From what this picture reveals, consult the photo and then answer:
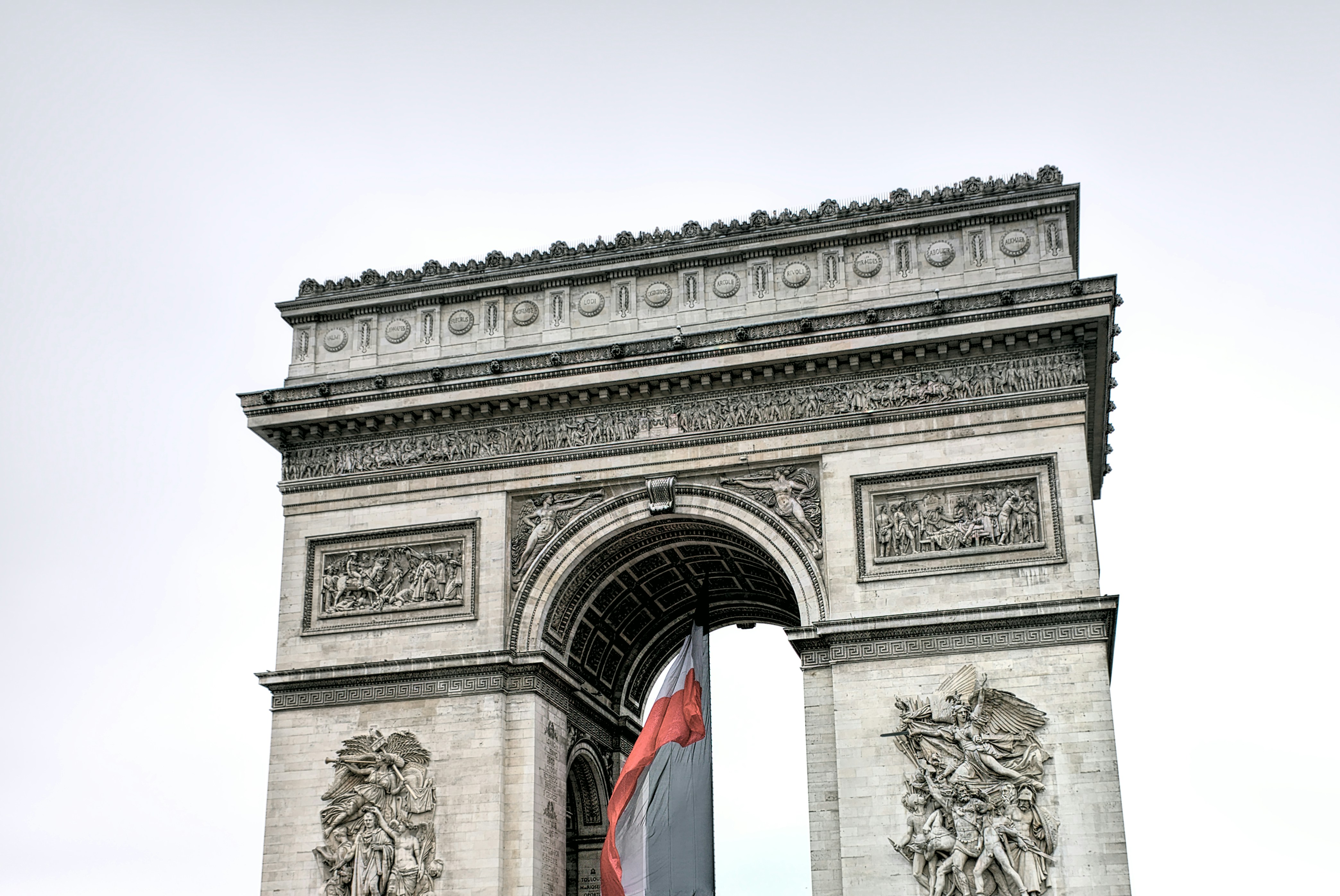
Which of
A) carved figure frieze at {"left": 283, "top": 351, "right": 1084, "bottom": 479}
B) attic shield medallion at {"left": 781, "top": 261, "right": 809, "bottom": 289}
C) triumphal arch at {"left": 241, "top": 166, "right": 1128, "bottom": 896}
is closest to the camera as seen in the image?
triumphal arch at {"left": 241, "top": 166, "right": 1128, "bottom": 896}

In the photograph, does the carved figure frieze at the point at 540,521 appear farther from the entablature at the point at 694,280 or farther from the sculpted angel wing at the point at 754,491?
the entablature at the point at 694,280

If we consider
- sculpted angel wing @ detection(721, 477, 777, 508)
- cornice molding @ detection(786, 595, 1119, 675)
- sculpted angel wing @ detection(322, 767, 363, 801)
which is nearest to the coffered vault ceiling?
sculpted angel wing @ detection(721, 477, 777, 508)

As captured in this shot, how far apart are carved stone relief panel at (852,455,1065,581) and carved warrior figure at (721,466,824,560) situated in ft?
2.24

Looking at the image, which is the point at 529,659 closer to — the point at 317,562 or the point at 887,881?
the point at 317,562

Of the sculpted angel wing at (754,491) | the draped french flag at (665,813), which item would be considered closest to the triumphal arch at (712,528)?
the sculpted angel wing at (754,491)

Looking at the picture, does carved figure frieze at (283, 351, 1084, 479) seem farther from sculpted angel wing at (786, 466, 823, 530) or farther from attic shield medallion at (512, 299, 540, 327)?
attic shield medallion at (512, 299, 540, 327)

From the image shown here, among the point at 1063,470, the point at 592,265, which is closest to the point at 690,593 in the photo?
the point at 592,265

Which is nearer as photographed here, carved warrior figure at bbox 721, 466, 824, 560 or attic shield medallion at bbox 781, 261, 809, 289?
carved warrior figure at bbox 721, 466, 824, 560

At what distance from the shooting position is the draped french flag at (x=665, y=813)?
25172 millimetres

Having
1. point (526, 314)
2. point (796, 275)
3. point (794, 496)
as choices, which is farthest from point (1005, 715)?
point (526, 314)

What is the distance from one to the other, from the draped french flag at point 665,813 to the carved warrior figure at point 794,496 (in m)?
3.85

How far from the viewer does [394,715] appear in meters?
25.0

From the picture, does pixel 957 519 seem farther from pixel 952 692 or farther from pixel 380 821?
pixel 380 821

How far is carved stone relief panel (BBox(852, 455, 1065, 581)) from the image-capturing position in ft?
77.0
